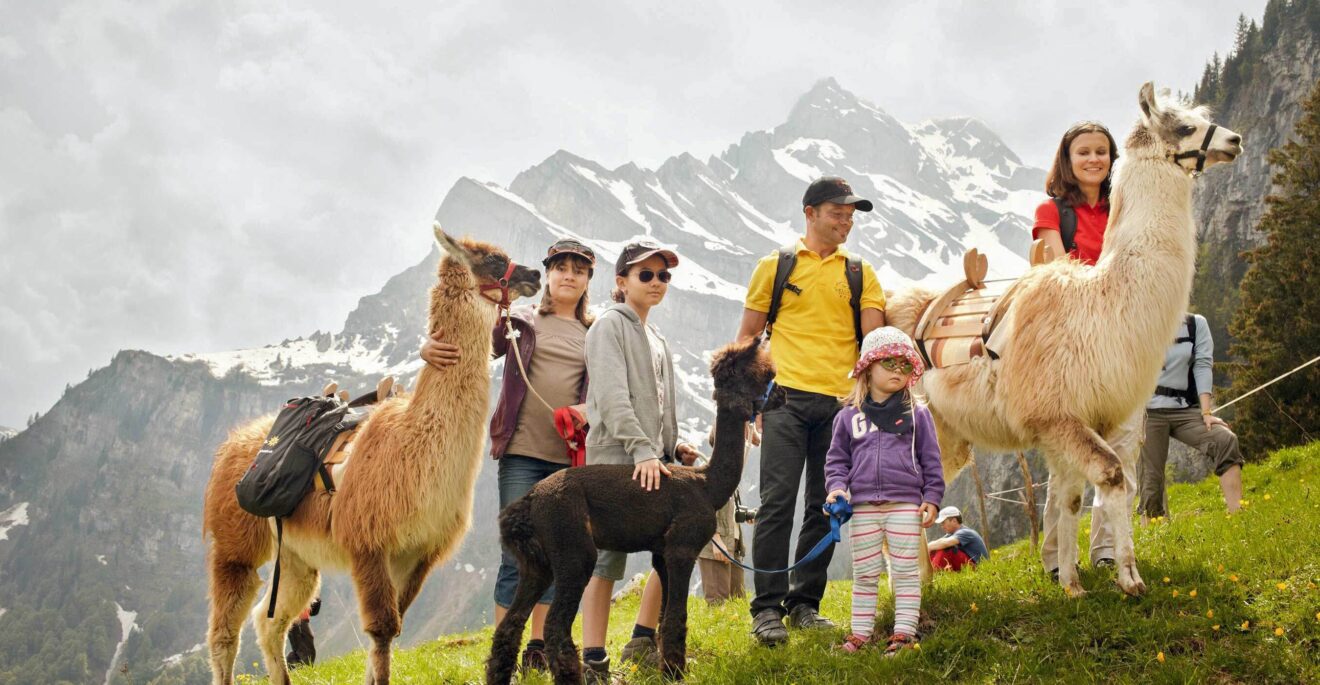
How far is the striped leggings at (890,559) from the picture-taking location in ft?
13.0

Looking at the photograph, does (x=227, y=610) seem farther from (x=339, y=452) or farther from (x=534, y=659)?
(x=534, y=659)

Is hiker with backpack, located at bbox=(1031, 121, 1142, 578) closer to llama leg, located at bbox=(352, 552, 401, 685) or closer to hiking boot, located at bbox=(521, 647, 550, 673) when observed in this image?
hiking boot, located at bbox=(521, 647, 550, 673)

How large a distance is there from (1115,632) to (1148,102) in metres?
2.92

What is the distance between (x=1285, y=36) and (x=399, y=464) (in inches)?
3297

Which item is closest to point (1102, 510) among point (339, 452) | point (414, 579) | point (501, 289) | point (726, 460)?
point (726, 460)

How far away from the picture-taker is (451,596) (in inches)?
6855

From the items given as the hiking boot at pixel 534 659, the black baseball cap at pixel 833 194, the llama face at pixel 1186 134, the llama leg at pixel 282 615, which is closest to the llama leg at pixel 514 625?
the hiking boot at pixel 534 659

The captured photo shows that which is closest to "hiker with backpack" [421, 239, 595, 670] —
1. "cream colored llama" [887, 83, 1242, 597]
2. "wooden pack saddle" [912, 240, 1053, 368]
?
"wooden pack saddle" [912, 240, 1053, 368]

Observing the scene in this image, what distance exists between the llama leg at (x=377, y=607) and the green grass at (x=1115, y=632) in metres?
0.91

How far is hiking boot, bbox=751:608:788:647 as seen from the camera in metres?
4.40

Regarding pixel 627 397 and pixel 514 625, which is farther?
pixel 627 397

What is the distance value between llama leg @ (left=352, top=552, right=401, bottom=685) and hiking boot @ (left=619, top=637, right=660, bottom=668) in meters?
1.26

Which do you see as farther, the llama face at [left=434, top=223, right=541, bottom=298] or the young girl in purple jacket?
the llama face at [left=434, top=223, right=541, bottom=298]

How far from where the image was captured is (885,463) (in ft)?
13.3
